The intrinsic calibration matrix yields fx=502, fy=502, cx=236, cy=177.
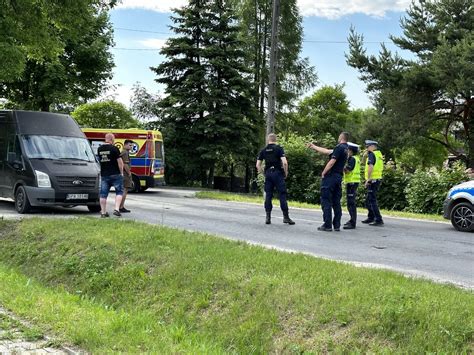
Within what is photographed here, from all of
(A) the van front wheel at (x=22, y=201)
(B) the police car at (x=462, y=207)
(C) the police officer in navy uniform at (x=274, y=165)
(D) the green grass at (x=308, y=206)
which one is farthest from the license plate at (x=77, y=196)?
(B) the police car at (x=462, y=207)

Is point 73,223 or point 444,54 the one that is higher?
point 444,54

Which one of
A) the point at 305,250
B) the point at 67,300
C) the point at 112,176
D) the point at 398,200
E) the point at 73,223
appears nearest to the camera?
the point at 67,300

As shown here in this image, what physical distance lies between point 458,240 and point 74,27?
10.3 meters

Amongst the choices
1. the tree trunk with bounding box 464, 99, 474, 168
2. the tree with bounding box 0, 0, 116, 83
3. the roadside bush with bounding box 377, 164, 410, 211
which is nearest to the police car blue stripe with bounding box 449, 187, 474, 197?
the roadside bush with bounding box 377, 164, 410, 211

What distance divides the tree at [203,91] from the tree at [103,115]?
3.98m

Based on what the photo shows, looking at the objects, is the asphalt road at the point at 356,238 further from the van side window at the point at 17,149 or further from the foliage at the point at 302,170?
the foliage at the point at 302,170

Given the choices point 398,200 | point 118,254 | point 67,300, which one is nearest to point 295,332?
point 67,300

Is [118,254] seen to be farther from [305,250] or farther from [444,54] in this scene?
[444,54]

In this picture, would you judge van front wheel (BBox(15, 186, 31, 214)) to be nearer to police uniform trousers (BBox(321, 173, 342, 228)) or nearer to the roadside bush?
police uniform trousers (BBox(321, 173, 342, 228))

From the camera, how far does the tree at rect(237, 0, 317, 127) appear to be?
38344 mm

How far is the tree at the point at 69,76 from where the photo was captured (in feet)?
95.1

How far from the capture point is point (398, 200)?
63.0 feet

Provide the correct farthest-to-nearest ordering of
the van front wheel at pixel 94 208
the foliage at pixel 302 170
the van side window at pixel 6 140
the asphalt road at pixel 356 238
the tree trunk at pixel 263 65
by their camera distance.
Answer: the tree trunk at pixel 263 65
the foliage at pixel 302 170
the van front wheel at pixel 94 208
the van side window at pixel 6 140
the asphalt road at pixel 356 238

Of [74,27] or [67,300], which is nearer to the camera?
[67,300]
